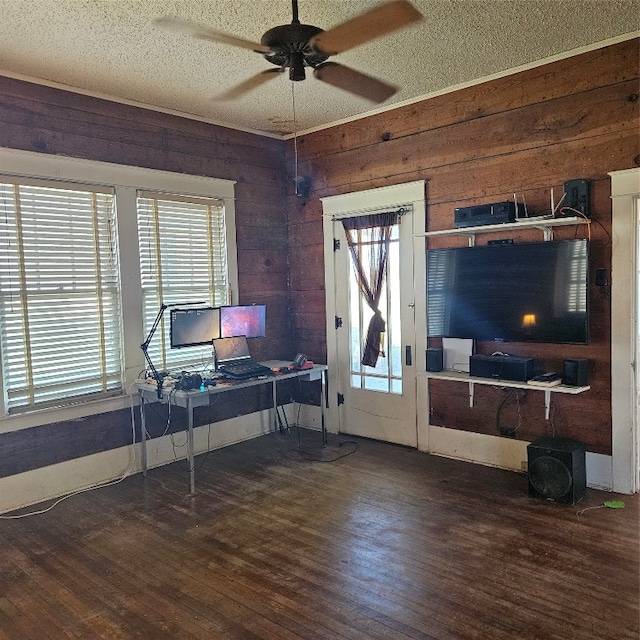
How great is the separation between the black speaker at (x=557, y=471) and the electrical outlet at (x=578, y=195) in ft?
4.99

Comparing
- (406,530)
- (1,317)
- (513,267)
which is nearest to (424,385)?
(513,267)

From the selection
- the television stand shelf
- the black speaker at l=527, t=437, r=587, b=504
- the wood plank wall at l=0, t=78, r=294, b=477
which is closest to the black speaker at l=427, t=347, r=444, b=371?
the television stand shelf

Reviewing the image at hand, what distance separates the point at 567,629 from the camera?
89.9 inches

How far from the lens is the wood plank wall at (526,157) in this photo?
3580 mm

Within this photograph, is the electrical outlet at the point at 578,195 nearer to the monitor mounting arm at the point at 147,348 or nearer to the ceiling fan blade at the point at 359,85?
the ceiling fan blade at the point at 359,85

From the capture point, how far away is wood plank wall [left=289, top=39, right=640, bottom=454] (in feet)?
11.7

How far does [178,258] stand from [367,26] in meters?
2.52

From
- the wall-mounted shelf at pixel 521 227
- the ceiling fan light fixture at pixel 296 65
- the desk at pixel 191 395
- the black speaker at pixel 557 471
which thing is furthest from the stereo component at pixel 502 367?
the ceiling fan light fixture at pixel 296 65

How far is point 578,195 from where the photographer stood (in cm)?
360

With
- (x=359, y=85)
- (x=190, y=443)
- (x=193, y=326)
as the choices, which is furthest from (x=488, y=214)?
(x=190, y=443)

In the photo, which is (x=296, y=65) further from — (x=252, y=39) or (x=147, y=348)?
(x=147, y=348)

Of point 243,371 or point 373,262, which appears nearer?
point 243,371

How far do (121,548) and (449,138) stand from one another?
11.9 feet


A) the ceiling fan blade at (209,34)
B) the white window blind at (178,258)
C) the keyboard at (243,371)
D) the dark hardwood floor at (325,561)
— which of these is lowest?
the dark hardwood floor at (325,561)
